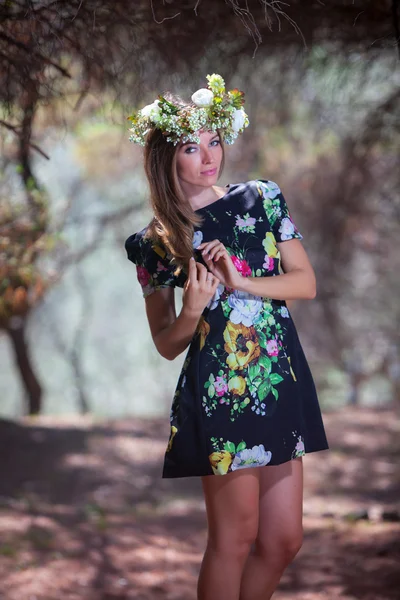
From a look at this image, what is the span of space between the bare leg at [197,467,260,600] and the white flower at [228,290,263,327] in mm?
411

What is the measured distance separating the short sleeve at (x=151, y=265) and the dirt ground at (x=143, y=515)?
163 cm

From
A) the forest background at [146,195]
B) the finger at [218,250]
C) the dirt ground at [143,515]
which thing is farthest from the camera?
the dirt ground at [143,515]

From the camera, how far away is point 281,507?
2121 mm

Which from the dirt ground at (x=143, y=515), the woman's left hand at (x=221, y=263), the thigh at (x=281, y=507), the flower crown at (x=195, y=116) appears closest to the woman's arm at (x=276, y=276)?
the woman's left hand at (x=221, y=263)

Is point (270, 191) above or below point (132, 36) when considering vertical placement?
below

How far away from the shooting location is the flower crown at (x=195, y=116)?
2055 millimetres

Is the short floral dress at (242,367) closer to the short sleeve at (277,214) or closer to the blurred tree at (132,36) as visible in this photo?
the short sleeve at (277,214)

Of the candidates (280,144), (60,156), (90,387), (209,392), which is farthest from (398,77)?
(90,387)

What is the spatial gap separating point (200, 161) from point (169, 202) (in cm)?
14

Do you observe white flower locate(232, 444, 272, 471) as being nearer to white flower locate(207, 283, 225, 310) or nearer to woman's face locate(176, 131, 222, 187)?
white flower locate(207, 283, 225, 310)

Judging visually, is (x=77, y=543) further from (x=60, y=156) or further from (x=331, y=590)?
(x=60, y=156)

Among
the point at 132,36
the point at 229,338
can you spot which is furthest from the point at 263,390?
the point at 132,36

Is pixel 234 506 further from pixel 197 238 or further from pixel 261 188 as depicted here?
pixel 261 188

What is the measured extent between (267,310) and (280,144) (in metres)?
5.74
